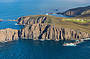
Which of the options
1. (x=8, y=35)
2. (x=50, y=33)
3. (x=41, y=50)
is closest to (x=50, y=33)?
(x=50, y=33)

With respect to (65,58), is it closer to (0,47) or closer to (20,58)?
(20,58)

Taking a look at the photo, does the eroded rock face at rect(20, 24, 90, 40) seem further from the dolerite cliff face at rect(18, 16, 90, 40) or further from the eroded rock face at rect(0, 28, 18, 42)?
the eroded rock face at rect(0, 28, 18, 42)

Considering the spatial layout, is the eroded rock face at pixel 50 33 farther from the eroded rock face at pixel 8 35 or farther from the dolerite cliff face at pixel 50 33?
the eroded rock face at pixel 8 35

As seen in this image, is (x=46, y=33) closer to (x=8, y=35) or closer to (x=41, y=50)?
(x=8, y=35)

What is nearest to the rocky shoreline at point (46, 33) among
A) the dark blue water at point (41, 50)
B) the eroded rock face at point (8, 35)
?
the eroded rock face at point (8, 35)

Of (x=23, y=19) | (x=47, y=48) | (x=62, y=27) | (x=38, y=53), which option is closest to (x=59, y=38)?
(x=62, y=27)

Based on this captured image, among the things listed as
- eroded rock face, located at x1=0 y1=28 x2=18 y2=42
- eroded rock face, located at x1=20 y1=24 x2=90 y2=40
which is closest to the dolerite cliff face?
eroded rock face, located at x1=20 y1=24 x2=90 y2=40
